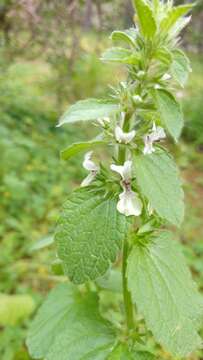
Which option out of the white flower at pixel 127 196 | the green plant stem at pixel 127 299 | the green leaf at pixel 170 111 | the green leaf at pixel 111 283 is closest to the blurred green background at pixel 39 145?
the green leaf at pixel 111 283

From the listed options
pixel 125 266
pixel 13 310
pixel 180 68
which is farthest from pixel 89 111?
pixel 13 310

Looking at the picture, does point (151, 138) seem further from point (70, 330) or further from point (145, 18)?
point (70, 330)

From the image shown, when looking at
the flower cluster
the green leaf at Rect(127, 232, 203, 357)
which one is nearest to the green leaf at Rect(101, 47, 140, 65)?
the flower cluster

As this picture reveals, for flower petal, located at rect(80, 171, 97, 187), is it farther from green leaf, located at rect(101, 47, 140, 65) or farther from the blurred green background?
the blurred green background

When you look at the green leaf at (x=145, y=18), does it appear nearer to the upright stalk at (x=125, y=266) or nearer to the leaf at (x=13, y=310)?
the upright stalk at (x=125, y=266)

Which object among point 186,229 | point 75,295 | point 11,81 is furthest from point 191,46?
point 75,295

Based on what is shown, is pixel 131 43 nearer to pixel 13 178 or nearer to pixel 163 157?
pixel 163 157
